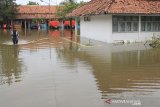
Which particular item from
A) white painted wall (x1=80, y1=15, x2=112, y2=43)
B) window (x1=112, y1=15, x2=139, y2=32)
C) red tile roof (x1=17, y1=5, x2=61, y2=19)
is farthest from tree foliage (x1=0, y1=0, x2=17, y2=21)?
window (x1=112, y1=15, x2=139, y2=32)

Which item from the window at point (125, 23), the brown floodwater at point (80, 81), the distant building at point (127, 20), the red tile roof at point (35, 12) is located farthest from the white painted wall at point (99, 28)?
the red tile roof at point (35, 12)

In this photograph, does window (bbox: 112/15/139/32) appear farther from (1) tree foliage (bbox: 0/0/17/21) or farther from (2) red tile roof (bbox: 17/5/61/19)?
(2) red tile roof (bbox: 17/5/61/19)

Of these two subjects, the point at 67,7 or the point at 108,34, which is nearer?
the point at 108,34

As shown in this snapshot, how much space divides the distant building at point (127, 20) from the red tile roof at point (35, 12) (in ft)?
123

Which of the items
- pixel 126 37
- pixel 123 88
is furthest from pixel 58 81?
pixel 126 37

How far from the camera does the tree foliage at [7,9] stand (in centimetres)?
6159

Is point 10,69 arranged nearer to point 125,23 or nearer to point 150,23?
point 125,23

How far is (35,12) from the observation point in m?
67.2

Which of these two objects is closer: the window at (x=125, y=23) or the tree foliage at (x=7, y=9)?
the window at (x=125, y=23)

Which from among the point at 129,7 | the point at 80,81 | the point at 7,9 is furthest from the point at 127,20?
the point at 7,9

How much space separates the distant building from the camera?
26828 millimetres

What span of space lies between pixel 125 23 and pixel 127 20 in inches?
12.6

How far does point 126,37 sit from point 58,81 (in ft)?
55.3

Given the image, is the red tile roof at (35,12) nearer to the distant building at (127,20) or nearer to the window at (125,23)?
the distant building at (127,20)
